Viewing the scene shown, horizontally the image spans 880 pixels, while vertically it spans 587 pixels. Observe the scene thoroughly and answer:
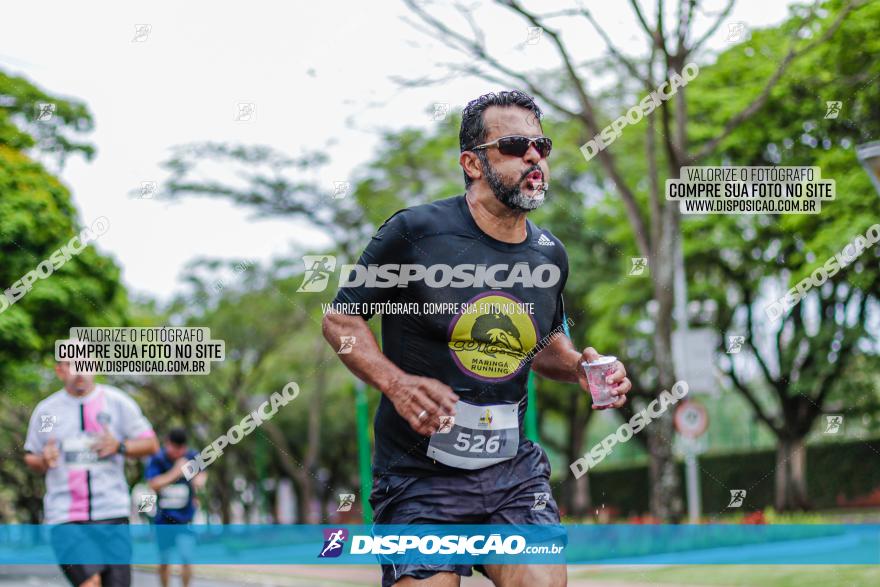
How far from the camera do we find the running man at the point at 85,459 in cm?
623

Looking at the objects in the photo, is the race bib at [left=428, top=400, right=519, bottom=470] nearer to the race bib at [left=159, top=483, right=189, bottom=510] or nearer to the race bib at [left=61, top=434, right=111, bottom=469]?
the race bib at [left=61, top=434, right=111, bottom=469]

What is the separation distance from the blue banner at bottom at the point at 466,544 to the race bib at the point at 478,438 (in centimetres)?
21

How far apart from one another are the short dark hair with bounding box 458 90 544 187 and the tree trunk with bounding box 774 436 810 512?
845 inches

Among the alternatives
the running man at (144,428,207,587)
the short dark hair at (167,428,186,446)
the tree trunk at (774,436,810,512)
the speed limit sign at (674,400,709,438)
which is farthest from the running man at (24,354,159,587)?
the tree trunk at (774,436,810,512)

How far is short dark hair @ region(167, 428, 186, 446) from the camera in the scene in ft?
34.6

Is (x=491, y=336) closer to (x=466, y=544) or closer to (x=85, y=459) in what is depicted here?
(x=466, y=544)

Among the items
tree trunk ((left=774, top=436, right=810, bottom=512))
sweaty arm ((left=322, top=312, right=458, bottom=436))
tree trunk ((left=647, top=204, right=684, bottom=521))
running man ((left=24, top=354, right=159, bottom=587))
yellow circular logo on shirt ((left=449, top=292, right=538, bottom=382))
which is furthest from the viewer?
tree trunk ((left=774, top=436, right=810, bottom=512))

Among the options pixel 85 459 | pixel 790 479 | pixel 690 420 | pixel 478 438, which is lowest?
pixel 790 479

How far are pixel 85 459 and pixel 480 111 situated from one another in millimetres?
3577

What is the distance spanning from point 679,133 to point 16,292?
24.2 feet

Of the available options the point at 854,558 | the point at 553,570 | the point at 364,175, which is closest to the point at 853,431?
the point at 364,175

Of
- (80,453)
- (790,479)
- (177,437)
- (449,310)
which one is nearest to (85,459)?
(80,453)

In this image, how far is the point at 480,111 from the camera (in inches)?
151

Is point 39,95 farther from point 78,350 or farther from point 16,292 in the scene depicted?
point 78,350
